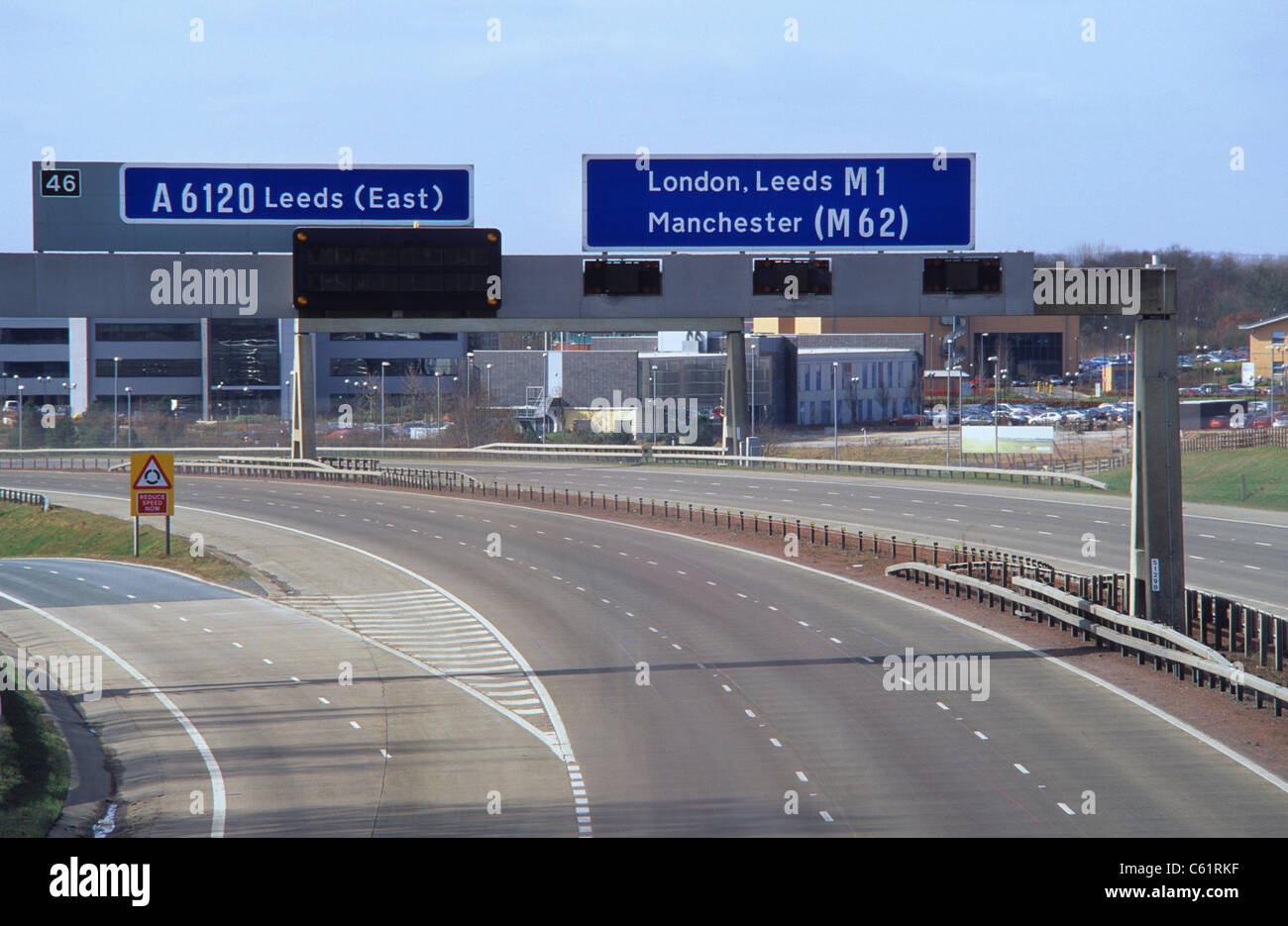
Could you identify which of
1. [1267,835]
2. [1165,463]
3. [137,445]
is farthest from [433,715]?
[137,445]

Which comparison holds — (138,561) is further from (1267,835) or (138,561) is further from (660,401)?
(660,401)

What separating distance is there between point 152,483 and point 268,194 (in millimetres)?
15381

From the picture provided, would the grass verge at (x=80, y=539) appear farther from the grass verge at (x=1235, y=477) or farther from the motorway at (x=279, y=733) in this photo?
the grass verge at (x=1235, y=477)

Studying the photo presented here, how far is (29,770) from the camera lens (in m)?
16.9

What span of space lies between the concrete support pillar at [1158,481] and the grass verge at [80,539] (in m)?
27.6

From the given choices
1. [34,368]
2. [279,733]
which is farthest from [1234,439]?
[34,368]

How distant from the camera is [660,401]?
10794 cm

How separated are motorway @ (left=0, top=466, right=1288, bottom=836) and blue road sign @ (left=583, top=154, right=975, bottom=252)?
7896mm

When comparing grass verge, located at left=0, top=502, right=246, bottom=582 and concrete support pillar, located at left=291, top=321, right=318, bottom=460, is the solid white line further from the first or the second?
concrete support pillar, located at left=291, top=321, right=318, bottom=460

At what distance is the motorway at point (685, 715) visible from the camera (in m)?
14.4

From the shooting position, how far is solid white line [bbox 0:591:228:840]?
583 inches

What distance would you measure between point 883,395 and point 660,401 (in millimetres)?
21176

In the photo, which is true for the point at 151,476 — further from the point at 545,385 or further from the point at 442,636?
the point at 545,385

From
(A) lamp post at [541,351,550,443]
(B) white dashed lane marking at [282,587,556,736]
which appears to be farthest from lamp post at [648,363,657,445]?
(B) white dashed lane marking at [282,587,556,736]
